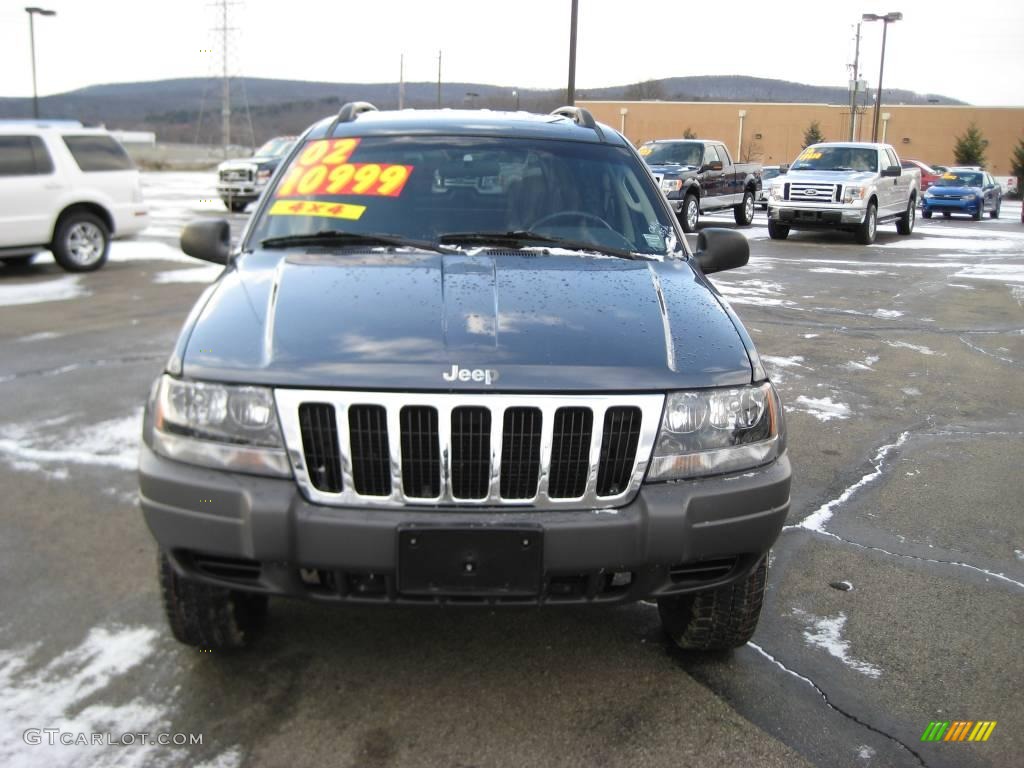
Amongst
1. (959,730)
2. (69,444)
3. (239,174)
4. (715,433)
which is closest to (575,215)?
(715,433)

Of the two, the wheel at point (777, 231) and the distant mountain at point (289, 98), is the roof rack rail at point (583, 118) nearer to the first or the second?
the wheel at point (777, 231)

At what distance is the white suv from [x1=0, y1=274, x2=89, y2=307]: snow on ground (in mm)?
843

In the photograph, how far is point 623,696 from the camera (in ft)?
10.00

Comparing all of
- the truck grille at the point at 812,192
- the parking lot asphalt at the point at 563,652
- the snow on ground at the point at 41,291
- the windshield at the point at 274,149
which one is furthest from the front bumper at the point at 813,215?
the parking lot asphalt at the point at 563,652

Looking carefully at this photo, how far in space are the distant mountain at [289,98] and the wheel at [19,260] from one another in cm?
8147

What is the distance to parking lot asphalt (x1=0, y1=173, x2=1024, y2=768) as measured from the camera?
2801 millimetres

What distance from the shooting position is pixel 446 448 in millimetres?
2639

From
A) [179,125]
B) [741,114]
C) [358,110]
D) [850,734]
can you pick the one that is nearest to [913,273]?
[358,110]

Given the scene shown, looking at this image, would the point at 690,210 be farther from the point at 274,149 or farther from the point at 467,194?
the point at 467,194

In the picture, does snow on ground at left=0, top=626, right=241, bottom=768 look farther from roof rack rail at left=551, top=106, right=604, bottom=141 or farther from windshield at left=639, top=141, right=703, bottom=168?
windshield at left=639, top=141, right=703, bottom=168

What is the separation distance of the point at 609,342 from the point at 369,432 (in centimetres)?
73

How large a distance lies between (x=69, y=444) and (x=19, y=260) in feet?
33.8

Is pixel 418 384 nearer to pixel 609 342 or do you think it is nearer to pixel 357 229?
pixel 609 342

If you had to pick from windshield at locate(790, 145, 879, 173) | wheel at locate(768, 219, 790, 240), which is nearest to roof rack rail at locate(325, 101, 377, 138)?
wheel at locate(768, 219, 790, 240)
